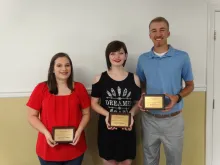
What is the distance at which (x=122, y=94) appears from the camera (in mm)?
1842

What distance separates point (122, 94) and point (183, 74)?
507 millimetres

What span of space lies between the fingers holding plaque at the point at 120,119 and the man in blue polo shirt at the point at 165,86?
0.14 meters

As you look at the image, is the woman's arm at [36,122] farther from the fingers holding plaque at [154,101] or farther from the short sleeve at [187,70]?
the short sleeve at [187,70]

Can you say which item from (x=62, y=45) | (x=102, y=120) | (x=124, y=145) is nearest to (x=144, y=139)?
(x=124, y=145)

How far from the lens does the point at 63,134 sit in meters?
1.71

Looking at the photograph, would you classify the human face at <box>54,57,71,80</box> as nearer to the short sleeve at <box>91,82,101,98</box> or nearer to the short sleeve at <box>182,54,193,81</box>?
the short sleeve at <box>91,82,101,98</box>

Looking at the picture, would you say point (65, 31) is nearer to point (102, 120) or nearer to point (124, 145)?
point (102, 120)

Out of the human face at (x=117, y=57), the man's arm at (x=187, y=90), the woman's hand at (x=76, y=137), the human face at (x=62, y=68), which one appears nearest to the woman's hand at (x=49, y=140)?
the woman's hand at (x=76, y=137)

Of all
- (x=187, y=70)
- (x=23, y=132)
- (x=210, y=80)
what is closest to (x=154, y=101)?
(x=187, y=70)

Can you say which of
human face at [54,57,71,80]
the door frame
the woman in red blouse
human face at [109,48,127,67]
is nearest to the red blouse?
the woman in red blouse

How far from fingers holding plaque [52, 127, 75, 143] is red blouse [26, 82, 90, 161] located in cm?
7

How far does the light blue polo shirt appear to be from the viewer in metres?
1.83

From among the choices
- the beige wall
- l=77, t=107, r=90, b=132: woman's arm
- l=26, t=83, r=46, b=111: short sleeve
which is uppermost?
l=26, t=83, r=46, b=111: short sleeve

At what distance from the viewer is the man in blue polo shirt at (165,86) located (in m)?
1.83
